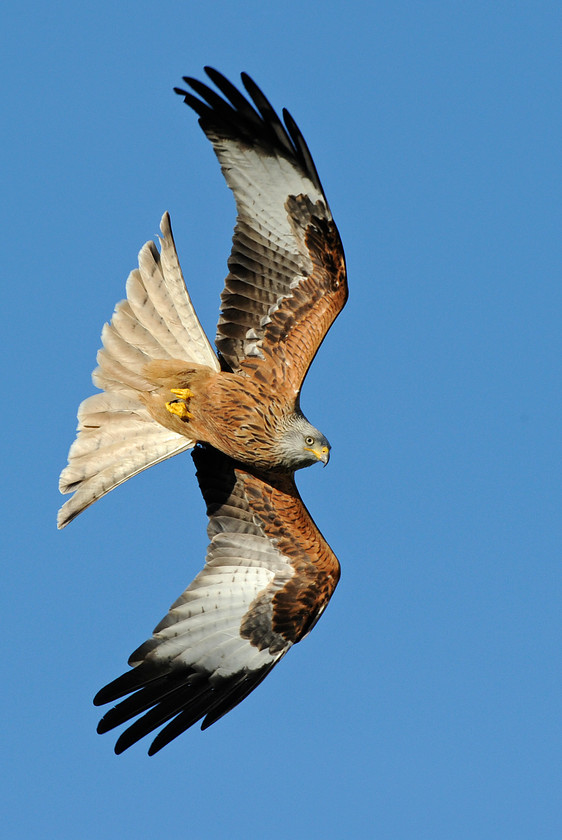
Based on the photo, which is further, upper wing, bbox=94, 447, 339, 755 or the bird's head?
upper wing, bbox=94, 447, 339, 755

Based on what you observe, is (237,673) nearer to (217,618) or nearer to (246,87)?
(217,618)

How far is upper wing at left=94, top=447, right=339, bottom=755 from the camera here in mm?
11367

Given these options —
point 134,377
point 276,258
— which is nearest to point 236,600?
point 134,377

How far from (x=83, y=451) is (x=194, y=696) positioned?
222 cm

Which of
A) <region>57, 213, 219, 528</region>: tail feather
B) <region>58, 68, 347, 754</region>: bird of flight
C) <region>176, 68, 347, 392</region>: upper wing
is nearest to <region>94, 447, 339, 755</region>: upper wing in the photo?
<region>58, 68, 347, 754</region>: bird of flight

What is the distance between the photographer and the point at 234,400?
1104 centimetres

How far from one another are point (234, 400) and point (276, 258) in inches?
47.2

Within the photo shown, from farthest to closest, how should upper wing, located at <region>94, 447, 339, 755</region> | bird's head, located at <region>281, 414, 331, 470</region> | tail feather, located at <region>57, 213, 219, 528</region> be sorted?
upper wing, located at <region>94, 447, 339, 755</region>, tail feather, located at <region>57, 213, 219, 528</region>, bird's head, located at <region>281, 414, 331, 470</region>

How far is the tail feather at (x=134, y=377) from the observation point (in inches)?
439

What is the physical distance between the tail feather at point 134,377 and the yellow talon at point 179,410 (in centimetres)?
25

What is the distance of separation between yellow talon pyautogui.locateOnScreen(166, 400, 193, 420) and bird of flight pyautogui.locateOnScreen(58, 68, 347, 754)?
1 centimetres

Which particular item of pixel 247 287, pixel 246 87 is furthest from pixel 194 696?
pixel 246 87

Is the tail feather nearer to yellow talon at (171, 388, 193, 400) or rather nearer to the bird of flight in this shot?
the bird of flight

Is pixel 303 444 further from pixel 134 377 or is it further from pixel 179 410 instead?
pixel 134 377
